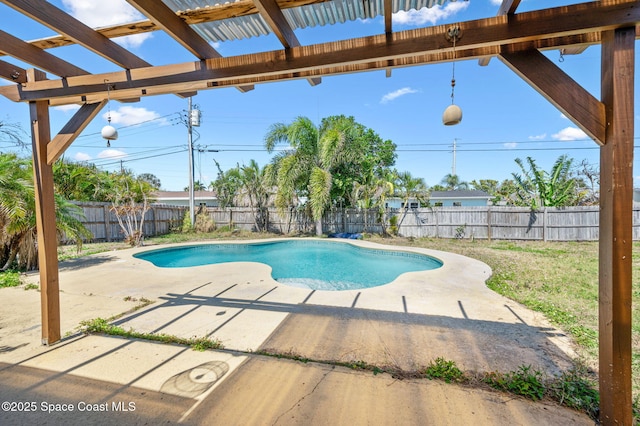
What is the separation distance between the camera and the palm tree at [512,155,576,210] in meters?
11.8

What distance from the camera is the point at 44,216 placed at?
2994mm

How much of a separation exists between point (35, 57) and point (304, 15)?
2.52 meters

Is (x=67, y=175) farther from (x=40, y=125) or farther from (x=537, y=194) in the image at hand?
(x=537, y=194)

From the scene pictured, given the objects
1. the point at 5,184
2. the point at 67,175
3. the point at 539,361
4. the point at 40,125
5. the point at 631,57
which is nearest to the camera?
the point at 631,57

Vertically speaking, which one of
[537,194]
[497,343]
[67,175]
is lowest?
[497,343]

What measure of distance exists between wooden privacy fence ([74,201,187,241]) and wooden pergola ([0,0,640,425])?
10.6m

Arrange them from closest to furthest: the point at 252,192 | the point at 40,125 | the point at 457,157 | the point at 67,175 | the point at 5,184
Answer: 1. the point at 40,125
2. the point at 5,184
3. the point at 67,175
4. the point at 252,192
5. the point at 457,157

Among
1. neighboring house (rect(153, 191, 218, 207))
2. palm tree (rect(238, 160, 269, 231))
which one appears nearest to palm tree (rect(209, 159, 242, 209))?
palm tree (rect(238, 160, 269, 231))

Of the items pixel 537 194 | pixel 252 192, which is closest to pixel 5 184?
pixel 252 192

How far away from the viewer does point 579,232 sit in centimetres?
1149

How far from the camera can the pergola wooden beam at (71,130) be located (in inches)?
115

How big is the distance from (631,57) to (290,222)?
14598 millimetres

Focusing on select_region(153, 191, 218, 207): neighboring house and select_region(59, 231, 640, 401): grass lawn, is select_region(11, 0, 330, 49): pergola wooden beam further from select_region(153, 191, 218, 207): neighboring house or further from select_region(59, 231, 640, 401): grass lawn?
select_region(153, 191, 218, 207): neighboring house

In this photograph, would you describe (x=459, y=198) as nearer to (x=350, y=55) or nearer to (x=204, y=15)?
(x=350, y=55)
